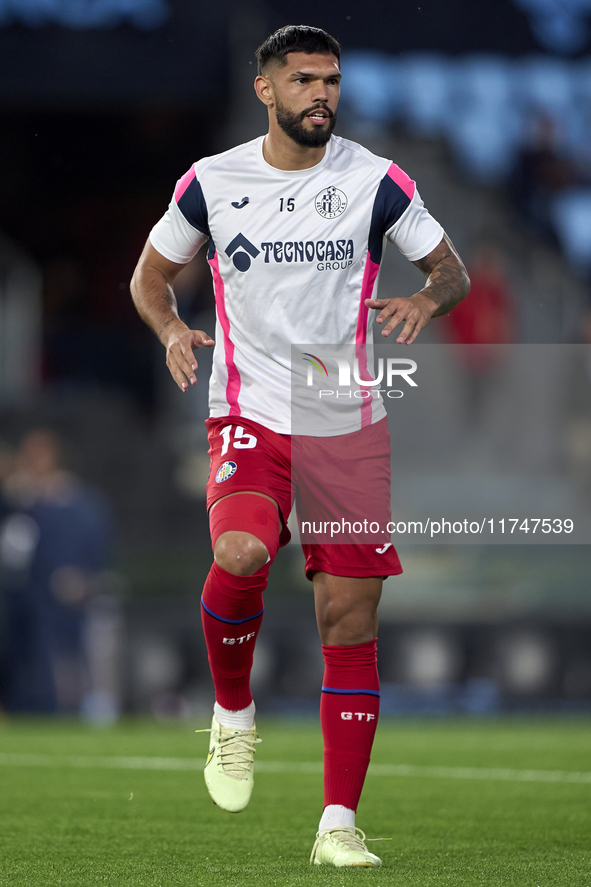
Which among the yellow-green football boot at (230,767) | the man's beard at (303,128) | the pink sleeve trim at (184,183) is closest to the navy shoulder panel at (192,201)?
the pink sleeve trim at (184,183)

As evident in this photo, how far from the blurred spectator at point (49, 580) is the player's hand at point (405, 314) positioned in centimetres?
631

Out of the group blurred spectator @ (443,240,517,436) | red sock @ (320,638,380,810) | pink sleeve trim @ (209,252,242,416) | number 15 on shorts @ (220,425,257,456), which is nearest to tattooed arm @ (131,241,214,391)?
pink sleeve trim @ (209,252,242,416)

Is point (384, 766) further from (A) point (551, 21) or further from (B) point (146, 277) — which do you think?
(A) point (551, 21)

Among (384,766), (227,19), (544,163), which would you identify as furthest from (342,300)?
(544,163)

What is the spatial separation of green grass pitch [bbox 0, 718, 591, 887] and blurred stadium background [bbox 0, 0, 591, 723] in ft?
7.52

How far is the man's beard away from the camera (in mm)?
3619

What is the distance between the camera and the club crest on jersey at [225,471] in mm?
3604

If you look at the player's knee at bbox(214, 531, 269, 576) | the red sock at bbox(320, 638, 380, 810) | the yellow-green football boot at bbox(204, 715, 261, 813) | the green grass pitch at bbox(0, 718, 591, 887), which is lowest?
the green grass pitch at bbox(0, 718, 591, 887)

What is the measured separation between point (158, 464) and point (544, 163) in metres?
4.43

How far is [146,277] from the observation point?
3857mm

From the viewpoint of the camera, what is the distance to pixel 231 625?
11.7 feet

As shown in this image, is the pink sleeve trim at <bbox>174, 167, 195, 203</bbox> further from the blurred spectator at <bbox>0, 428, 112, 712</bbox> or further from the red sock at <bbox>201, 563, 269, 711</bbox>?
the blurred spectator at <bbox>0, 428, 112, 712</bbox>

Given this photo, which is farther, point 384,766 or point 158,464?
point 158,464

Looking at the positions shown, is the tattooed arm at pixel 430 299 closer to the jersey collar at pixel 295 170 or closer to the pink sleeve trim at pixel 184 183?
the jersey collar at pixel 295 170
